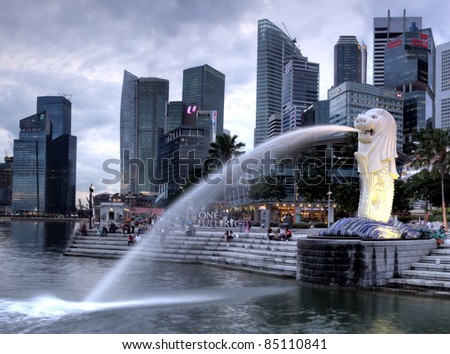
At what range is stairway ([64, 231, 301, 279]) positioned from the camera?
29094 mm

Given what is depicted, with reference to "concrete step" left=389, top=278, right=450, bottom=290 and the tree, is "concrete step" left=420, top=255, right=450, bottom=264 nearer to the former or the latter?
"concrete step" left=389, top=278, right=450, bottom=290

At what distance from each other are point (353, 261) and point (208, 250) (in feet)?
48.6

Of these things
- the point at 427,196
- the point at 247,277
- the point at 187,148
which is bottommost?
the point at 247,277

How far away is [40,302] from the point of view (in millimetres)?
18750

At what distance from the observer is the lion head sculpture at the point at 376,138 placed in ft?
84.3

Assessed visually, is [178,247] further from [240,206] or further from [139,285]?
[240,206]

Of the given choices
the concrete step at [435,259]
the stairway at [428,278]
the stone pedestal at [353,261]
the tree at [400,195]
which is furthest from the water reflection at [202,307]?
the tree at [400,195]

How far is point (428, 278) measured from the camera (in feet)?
73.2

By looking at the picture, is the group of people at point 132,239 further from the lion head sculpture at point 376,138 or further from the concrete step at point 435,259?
the concrete step at point 435,259

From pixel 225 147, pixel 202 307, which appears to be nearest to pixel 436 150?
pixel 225 147

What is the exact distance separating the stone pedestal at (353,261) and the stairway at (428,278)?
0.44 m

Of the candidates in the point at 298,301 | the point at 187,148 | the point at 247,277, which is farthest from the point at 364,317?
the point at 187,148

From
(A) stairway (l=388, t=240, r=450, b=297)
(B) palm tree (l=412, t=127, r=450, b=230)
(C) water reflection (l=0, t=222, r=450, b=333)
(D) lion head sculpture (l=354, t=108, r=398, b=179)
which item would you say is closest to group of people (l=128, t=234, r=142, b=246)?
(C) water reflection (l=0, t=222, r=450, b=333)

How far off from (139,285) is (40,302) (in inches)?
228
